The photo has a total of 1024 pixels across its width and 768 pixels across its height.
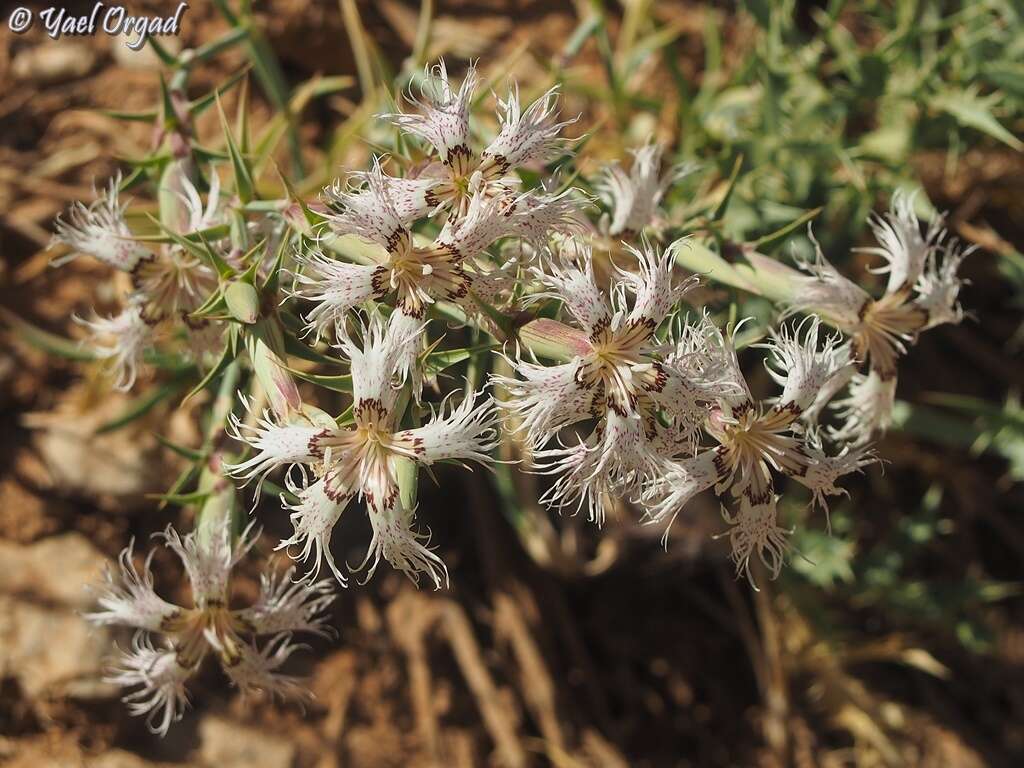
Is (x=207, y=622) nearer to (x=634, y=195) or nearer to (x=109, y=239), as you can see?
(x=109, y=239)

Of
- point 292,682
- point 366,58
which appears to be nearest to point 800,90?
point 366,58

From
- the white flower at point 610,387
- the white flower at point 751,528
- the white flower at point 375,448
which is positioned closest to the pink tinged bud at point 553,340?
the white flower at point 610,387

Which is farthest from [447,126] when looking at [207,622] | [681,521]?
[681,521]

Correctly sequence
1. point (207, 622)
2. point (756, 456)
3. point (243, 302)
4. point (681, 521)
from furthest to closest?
point (681, 521)
point (207, 622)
point (756, 456)
point (243, 302)

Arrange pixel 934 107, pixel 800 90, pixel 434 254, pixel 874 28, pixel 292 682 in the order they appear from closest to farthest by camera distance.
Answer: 1. pixel 434 254
2. pixel 292 682
3. pixel 934 107
4. pixel 800 90
5. pixel 874 28

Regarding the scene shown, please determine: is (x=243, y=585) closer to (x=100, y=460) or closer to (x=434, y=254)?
(x=100, y=460)

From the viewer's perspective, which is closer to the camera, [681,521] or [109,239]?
[109,239]
